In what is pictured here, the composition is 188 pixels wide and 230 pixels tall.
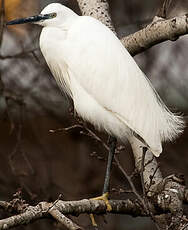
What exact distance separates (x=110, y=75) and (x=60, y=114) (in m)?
1.57

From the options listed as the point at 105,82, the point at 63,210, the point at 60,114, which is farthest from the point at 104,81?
the point at 60,114

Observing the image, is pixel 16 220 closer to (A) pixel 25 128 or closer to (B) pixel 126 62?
(B) pixel 126 62

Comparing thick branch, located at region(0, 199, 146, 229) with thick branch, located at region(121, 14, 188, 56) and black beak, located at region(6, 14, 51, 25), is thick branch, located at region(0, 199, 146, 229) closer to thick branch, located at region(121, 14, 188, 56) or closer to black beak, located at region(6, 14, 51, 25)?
thick branch, located at region(121, 14, 188, 56)

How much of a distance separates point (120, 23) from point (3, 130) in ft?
3.76

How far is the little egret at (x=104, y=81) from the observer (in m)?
2.36

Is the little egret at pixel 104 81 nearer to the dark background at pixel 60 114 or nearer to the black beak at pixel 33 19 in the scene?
the black beak at pixel 33 19

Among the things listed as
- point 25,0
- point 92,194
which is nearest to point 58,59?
point 25,0

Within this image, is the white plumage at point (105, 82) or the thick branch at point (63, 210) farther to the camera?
the white plumage at point (105, 82)

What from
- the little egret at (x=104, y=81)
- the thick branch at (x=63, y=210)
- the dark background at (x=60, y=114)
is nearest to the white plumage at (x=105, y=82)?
the little egret at (x=104, y=81)

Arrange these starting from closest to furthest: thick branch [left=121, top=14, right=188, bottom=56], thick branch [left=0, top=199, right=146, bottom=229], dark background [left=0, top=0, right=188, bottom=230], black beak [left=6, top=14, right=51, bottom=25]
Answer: thick branch [left=0, top=199, right=146, bottom=229]
thick branch [left=121, top=14, right=188, bottom=56]
black beak [left=6, top=14, right=51, bottom=25]
dark background [left=0, top=0, right=188, bottom=230]

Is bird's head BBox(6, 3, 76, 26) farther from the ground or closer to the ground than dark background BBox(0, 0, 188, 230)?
farther from the ground

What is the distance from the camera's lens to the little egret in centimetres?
236

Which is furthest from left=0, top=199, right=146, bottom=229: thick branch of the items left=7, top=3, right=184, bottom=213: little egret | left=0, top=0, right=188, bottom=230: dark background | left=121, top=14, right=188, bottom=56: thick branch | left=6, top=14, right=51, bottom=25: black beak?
left=0, top=0, right=188, bottom=230: dark background

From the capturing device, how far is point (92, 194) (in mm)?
4035
